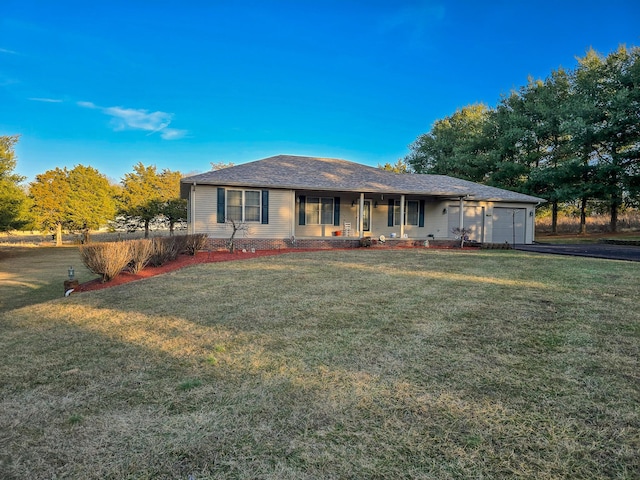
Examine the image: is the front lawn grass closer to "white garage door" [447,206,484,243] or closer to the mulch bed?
the mulch bed

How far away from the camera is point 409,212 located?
702 inches

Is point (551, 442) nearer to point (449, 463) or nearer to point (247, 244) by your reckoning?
point (449, 463)

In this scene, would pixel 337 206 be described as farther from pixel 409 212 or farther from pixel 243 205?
pixel 243 205

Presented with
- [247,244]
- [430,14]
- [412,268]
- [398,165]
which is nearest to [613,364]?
[412,268]

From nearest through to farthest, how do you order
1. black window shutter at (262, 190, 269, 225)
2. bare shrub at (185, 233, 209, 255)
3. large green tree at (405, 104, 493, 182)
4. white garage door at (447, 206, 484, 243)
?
1. bare shrub at (185, 233, 209, 255)
2. black window shutter at (262, 190, 269, 225)
3. white garage door at (447, 206, 484, 243)
4. large green tree at (405, 104, 493, 182)

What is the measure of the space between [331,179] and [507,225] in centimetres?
1023

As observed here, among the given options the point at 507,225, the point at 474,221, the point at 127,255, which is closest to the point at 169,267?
the point at 127,255

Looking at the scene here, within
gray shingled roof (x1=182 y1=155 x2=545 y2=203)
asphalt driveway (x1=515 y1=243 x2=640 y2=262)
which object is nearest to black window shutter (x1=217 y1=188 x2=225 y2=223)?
gray shingled roof (x1=182 y1=155 x2=545 y2=203)

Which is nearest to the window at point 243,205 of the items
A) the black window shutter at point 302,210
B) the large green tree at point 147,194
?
the black window shutter at point 302,210

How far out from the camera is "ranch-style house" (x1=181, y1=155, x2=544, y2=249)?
14164 mm

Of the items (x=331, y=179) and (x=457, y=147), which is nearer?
(x=331, y=179)

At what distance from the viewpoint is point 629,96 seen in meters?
20.2

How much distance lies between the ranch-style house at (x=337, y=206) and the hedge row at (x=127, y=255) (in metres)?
3.39

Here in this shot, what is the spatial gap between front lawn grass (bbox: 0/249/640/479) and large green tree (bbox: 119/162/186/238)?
957 inches
